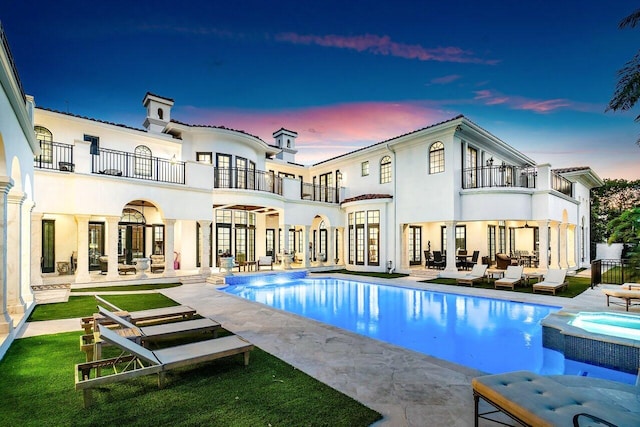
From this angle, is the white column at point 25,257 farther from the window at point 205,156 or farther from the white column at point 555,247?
the white column at point 555,247

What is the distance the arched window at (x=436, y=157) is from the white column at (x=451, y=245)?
3018mm

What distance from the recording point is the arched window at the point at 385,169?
20.6 meters

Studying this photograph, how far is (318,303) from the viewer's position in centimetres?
1245

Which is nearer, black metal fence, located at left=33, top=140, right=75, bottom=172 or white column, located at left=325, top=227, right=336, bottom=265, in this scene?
black metal fence, located at left=33, top=140, right=75, bottom=172

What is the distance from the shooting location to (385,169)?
20.9m

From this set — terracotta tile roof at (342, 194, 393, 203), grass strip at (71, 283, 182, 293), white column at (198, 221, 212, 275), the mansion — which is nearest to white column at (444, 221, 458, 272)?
the mansion

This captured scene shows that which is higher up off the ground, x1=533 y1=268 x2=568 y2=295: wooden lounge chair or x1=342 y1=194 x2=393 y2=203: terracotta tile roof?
x1=342 y1=194 x2=393 y2=203: terracotta tile roof

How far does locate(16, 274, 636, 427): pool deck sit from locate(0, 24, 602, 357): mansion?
24.6 feet

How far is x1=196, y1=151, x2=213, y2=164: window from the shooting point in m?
19.1

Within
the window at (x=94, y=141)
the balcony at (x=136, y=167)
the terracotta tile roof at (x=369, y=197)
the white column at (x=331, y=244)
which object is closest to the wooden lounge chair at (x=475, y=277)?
the terracotta tile roof at (x=369, y=197)

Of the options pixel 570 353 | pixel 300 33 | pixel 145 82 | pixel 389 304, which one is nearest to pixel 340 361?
pixel 570 353

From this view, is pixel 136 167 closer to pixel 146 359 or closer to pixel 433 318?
pixel 146 359

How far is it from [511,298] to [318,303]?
22.7ft

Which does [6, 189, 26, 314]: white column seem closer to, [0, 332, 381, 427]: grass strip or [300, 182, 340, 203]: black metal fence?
[0, 332, 381, 427]: grass strip
